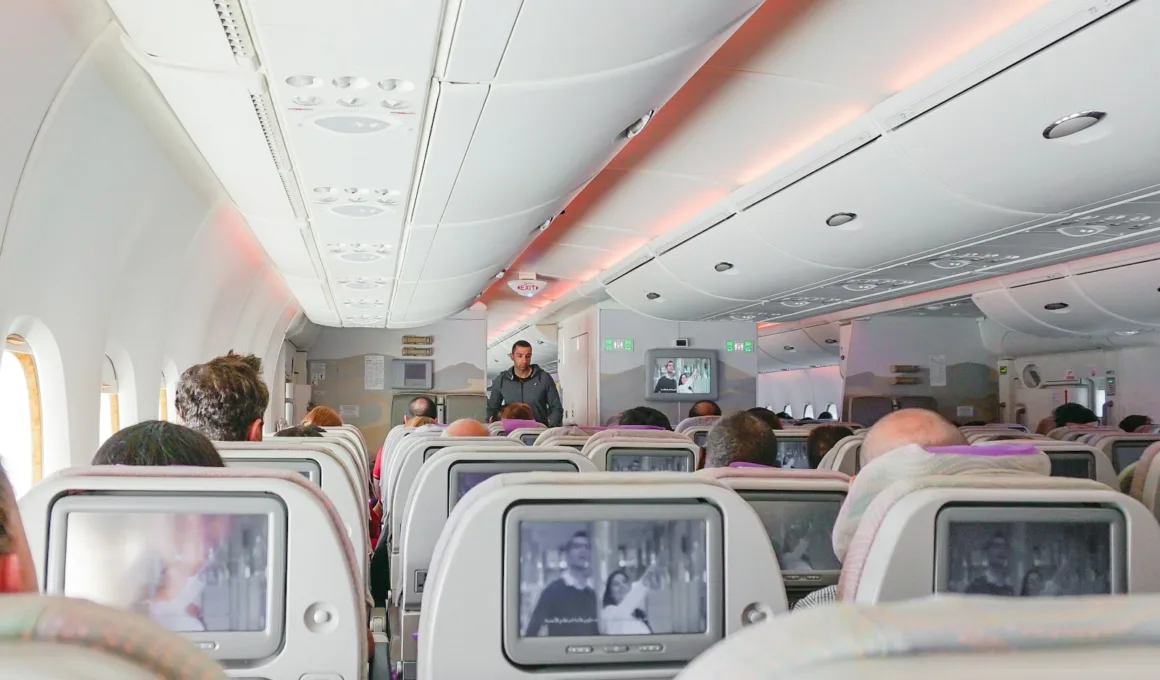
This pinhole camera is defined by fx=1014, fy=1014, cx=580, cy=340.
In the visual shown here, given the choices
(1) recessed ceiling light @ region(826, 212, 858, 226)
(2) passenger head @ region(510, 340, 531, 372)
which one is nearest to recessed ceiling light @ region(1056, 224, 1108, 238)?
(1) recessed ceiling light @ region(826, 212, 858, 226)

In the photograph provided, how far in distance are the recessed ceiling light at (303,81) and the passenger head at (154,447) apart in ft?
5.29

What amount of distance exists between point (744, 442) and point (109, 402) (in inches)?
207

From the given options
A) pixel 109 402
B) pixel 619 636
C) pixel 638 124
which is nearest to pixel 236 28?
pixel 638 124

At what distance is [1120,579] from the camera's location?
216 centimetres

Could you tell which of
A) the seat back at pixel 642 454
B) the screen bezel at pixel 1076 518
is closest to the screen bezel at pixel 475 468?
the seat back at pixel 642 454

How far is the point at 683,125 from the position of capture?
634 cm

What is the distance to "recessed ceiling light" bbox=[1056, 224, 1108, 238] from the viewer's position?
7.36 m

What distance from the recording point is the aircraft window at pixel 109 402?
7.27 m

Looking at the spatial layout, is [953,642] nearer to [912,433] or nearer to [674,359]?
[912,433]

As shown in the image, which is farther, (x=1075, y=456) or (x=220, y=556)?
(x=1075, y=456)

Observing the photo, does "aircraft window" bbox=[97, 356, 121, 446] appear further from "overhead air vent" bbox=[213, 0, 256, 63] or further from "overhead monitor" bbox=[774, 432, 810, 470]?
"overhead monitor" bbox=[774, 432, 810, 470]

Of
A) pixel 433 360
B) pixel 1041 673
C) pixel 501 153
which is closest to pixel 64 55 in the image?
pixel 501 153

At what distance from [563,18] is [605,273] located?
9008 millimetres

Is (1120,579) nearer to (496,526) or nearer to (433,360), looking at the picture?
(496,526)
